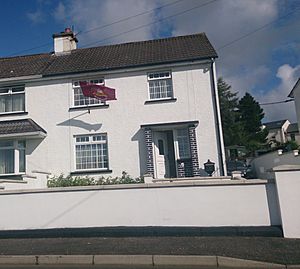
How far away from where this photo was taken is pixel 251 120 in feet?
171

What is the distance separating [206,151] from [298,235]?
7.51 m

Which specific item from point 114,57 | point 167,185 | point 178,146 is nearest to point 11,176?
point 114,57

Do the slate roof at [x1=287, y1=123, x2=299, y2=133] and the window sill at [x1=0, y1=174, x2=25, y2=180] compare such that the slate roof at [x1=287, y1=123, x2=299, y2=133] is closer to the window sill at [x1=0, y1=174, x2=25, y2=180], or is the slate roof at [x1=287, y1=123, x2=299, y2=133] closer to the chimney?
the chimney

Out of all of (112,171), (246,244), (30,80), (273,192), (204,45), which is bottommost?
(246,244)

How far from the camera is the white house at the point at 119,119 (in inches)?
606

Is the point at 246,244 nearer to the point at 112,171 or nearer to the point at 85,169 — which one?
the point at 112,171

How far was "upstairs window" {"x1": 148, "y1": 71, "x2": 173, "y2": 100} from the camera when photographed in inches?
634

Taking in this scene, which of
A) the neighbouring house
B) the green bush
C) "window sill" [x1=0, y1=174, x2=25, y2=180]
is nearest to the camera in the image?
the green bush

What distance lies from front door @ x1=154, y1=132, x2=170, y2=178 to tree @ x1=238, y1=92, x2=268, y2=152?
33.3 meters

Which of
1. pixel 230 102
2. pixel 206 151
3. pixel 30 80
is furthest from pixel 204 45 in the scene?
pixel 230 102

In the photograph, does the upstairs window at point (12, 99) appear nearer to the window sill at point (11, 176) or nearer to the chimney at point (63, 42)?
the window sill at point (11, 176)

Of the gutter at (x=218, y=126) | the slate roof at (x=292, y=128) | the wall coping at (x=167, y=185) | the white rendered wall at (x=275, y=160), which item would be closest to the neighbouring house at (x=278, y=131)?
the slate roof at (x=292, y=128)

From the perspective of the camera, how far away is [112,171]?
15578 millimetres

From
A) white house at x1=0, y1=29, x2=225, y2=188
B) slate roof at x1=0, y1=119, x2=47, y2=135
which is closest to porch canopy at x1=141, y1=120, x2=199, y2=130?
white house at x1=0, y1=29, x2=225, y2=188
